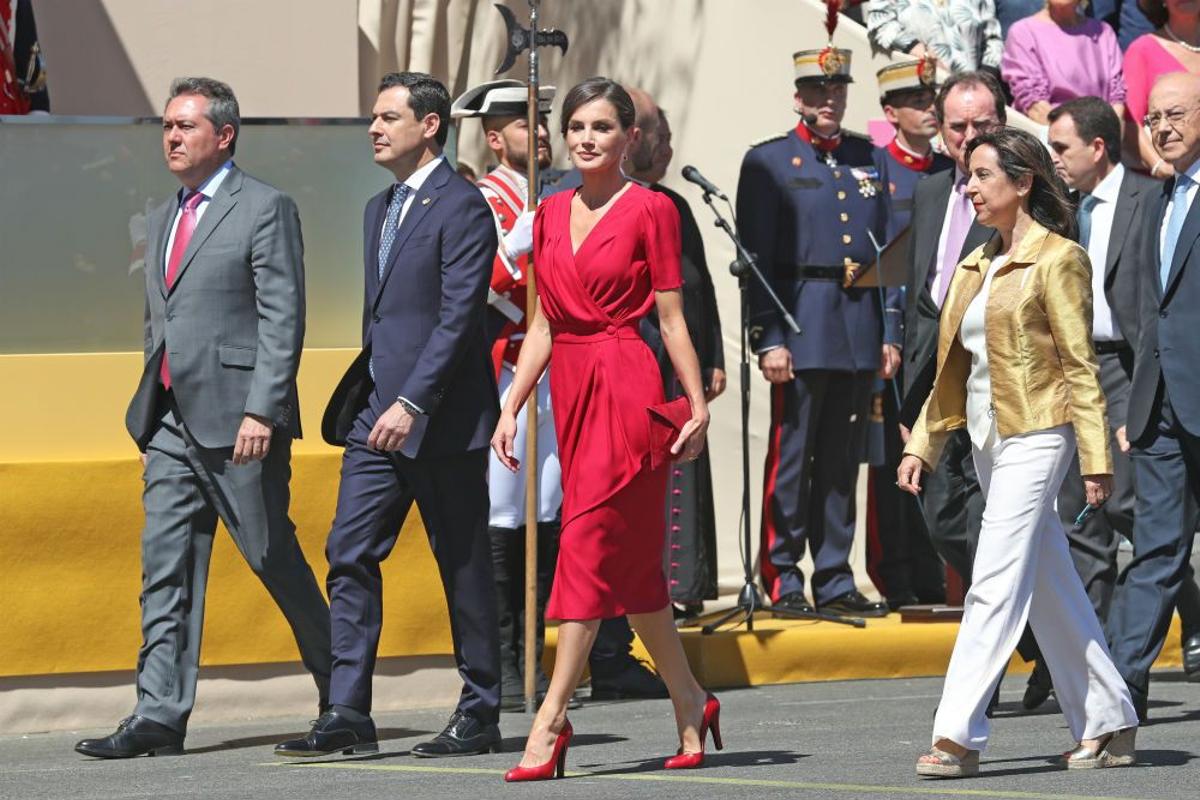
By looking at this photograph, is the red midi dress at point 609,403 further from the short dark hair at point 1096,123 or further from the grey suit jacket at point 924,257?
the short dark hair at point 1096,123

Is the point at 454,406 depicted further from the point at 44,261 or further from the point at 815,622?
the point at 815,622

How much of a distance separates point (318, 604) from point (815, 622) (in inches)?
123

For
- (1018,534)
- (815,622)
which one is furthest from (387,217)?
(815,622)

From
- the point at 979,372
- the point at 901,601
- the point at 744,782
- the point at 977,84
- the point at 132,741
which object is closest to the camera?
the point at 744,782

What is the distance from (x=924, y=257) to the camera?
994 centimetres

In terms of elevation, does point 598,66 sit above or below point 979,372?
above

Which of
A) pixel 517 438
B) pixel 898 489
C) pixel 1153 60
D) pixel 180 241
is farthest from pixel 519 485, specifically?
pixel 1153 60

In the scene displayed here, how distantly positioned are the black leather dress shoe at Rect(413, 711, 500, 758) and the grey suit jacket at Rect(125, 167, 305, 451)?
1.11m

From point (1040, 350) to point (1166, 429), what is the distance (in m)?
1.46

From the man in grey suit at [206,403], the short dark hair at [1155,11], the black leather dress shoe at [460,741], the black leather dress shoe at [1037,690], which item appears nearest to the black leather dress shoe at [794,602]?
the black leather dress shoe at [1037,690]

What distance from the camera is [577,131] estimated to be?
27.0ft

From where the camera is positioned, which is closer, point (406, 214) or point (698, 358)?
point (406, 214)

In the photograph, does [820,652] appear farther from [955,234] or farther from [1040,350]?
[1040,350]

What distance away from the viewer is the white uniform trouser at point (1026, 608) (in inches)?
309
